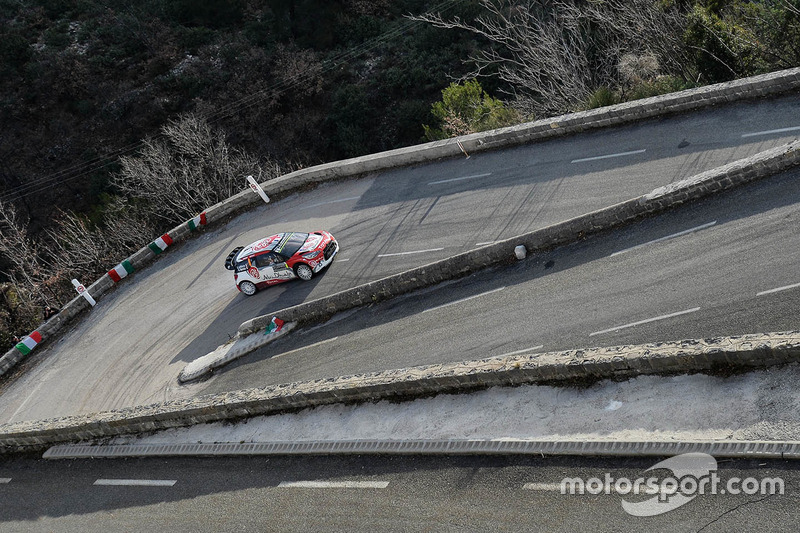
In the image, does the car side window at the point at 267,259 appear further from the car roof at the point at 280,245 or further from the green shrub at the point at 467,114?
the green shrub at the point at 467,114

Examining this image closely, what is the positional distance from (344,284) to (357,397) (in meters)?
6.88

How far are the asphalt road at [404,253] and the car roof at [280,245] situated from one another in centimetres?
126

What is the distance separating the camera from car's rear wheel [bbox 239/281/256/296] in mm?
22156

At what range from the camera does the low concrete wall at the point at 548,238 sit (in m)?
15.7

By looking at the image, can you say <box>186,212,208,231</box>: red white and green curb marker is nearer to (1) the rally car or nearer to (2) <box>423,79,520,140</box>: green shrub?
(1) the rally car

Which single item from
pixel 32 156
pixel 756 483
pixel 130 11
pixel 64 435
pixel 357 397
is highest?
pixel 130 11

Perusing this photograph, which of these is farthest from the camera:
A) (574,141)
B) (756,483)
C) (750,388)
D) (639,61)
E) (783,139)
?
(639,61)

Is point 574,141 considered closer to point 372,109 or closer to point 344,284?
point 344,284

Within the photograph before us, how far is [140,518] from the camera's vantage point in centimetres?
1402

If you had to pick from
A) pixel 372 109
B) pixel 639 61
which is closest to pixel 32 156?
pixel 372 109

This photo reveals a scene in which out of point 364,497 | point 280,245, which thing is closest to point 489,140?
point 280,245

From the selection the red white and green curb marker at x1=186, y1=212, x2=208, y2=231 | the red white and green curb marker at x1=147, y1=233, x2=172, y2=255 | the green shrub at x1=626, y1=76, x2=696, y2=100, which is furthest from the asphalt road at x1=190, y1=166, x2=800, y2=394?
the red white and green curb marker at x1=186, y1=212, x2=208, y2=231

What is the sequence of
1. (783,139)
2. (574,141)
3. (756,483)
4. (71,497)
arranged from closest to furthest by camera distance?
1. (756,483)
2. (71,497)
3. (783,139)
4. (574,141)

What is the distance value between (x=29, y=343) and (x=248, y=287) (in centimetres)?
881
